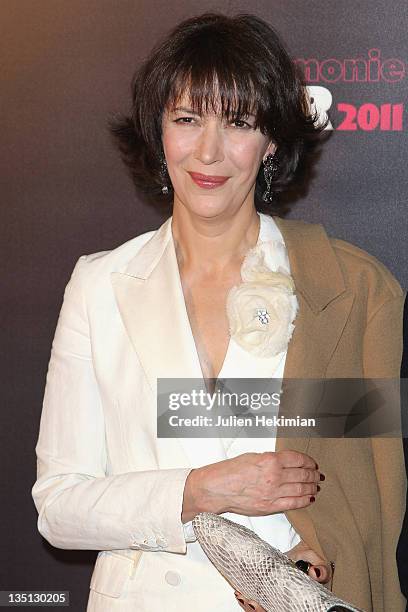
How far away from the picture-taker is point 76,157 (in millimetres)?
2326

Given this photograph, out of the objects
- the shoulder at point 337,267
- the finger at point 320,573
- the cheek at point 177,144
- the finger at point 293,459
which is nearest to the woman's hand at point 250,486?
the finger at point 293,459

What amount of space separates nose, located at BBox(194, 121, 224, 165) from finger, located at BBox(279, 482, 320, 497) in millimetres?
562

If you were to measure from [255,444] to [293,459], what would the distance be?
9cm

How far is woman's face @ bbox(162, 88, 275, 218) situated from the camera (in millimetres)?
1769

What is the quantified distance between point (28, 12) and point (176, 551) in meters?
1.25

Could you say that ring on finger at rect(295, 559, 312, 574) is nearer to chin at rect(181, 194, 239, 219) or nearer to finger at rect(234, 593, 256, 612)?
finger at rect(234, 593, 256, 612)

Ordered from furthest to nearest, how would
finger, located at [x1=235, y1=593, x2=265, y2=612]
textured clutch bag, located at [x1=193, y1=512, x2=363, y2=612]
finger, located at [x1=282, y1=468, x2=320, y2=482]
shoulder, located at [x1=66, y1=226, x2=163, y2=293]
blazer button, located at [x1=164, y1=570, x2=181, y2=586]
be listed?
shoulder, located at [x1=66, y1=226, x2=163, y2=293]
blazer button, located at [x1=164, y1=570, x2=181, y2=586]
finger, located at [x1=282, y1=468, x2=320, y2=482]
finger, located at [x1=235, y1=593, x2=265, y2=612]
textured clutch bag, located at [x1=193, y1=512, x2=363, y2=612]

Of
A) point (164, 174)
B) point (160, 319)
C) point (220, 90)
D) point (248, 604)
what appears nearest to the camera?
point (248, 604)

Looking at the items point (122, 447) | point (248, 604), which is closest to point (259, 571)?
point (248, 604)

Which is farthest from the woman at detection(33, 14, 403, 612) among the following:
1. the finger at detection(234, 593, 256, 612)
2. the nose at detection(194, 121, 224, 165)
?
the finger at detection(234, 593, 256, 612)

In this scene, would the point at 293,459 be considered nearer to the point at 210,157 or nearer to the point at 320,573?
the point at 320,573

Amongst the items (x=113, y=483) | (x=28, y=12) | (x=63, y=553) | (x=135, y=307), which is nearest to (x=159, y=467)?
(x=113, y=483)

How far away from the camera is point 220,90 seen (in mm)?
1744

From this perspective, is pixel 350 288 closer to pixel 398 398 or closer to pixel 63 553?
pixel 398 398
